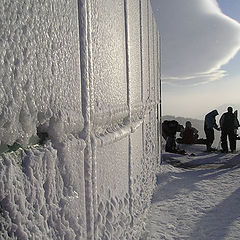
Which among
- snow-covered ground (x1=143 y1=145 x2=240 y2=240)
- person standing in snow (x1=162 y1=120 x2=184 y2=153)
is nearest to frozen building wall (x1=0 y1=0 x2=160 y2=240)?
snow-covered ground (x1=143 y1=145 x2=240 y2=240)

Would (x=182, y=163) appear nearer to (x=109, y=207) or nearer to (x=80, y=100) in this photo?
(x=109, y=207)

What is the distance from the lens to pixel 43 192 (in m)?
0.58

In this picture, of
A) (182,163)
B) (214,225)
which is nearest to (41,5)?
(214,225)

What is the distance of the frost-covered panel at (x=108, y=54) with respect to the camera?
3.27 feet

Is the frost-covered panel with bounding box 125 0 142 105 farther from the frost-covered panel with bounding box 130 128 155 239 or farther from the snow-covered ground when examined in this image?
the snow-covered ground

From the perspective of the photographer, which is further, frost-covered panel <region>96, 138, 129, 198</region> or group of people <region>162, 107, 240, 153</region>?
group of people <region>162, 107, 240, 153</region>

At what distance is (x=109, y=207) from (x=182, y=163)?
17.3 ft

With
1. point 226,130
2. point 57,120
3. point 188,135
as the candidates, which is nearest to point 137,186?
point 57,120

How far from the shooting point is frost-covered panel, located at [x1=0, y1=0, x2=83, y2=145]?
0.47 m

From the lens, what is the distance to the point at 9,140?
1.58 feet

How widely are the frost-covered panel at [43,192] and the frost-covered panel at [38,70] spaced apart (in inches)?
1.7

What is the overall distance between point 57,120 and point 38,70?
0.14 m

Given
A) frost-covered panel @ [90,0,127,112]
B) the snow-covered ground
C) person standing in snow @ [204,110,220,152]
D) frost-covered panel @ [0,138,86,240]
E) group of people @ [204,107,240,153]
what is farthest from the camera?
person standing in snow @ [204,110,220,152]

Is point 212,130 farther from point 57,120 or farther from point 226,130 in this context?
point 57,120
